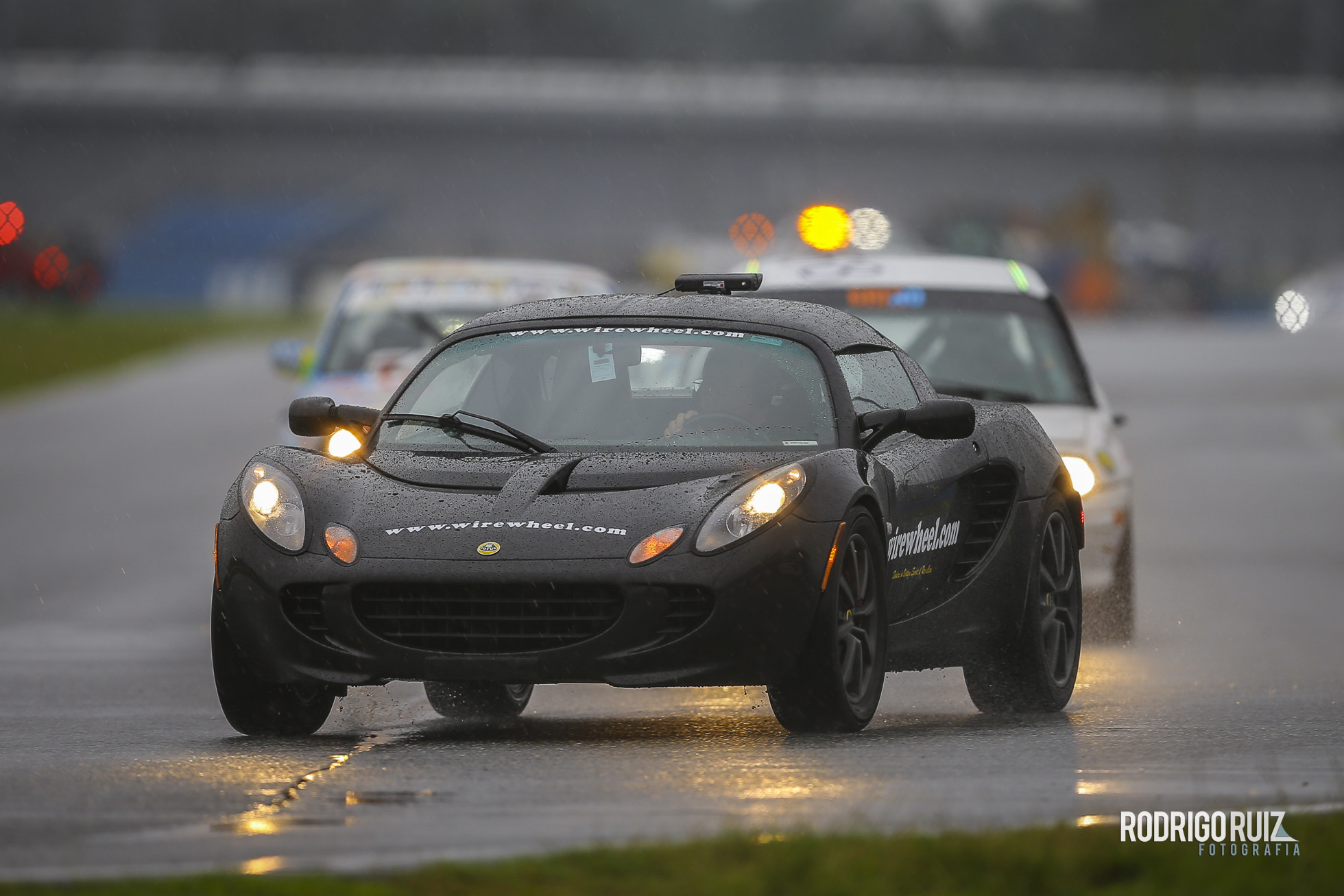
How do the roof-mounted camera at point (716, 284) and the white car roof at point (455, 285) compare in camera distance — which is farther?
the white car roof at point (455, 285)

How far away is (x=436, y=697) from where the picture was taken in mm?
8289

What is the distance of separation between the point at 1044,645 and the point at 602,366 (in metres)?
1.79

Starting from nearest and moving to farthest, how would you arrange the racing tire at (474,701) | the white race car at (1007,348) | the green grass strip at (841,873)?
the green grass strip at (841,873) → the racing tire at (474,701) → the white race car at (1007,348)

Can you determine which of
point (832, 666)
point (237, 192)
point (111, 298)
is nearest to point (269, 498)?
point (832, 666)

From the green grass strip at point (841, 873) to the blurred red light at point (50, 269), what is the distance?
64076 mm

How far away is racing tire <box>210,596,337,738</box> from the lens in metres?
7.11

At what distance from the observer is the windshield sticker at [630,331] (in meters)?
7.75

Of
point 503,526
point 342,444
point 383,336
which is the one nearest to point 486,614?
point 503,526

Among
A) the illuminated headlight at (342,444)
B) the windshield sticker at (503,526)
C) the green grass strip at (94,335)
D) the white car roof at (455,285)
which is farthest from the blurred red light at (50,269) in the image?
the windshield sticker at (503,526)

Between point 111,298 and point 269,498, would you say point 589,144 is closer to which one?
point 111,298

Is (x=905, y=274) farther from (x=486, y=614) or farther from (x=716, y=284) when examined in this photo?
(x=486, y=614)

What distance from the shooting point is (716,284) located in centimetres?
849

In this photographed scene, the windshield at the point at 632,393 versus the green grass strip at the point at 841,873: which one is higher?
the windshield at the point at 632,393

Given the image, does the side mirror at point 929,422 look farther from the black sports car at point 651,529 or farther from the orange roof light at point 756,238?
the orange roof light at point 756,238
